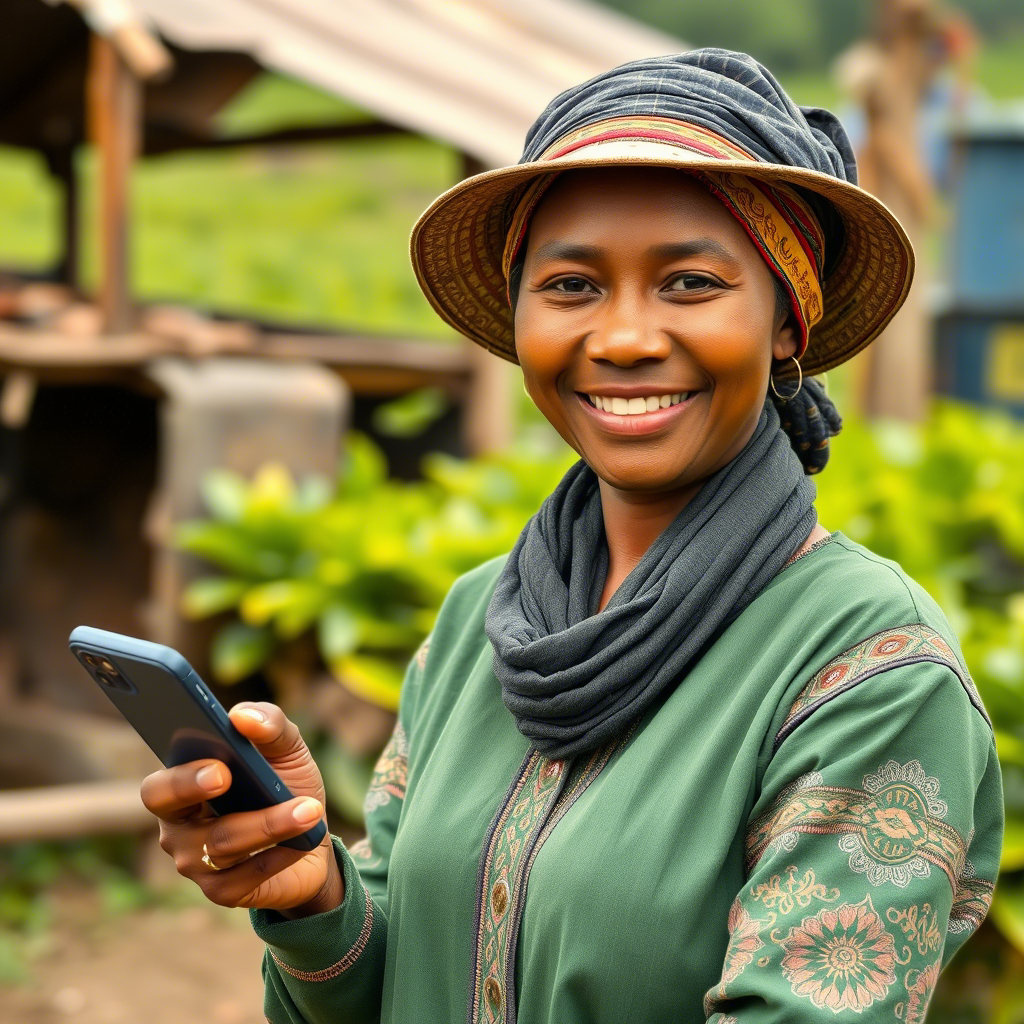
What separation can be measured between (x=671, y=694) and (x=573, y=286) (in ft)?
1.49

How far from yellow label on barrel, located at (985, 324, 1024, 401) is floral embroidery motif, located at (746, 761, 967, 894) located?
24.6ft

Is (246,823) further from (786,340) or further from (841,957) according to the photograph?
(786,340)

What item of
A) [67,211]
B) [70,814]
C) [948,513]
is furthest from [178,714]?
[67,211]

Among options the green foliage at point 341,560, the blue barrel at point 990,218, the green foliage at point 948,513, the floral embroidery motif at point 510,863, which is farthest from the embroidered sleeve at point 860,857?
the blue barrel at point 990,218

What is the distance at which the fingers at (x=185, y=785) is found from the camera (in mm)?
1385

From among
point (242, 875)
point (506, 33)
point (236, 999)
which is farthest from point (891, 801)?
point (506, 33)

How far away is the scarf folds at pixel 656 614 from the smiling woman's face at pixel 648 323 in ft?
0.19

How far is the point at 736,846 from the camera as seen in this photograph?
140 centimetres

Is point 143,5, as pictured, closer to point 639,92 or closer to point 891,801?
point 639,92

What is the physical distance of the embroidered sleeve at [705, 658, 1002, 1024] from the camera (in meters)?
1.29

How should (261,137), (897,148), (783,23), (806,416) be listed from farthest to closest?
1. (783,23)
2. (261,137)
3. (897,148)
4. (806,416)

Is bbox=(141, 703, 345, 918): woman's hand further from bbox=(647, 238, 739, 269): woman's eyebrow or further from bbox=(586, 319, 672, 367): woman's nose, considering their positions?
bbox=(647, 238, 739, 269): woman's eyebrow

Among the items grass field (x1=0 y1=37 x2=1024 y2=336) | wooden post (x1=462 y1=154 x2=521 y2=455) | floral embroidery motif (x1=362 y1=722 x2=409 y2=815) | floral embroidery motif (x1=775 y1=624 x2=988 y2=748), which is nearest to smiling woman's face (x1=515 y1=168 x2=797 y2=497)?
floral embroidery motif (x1=775 y1=624 x2=988 y2=748)

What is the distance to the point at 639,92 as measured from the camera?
5.07 feet
